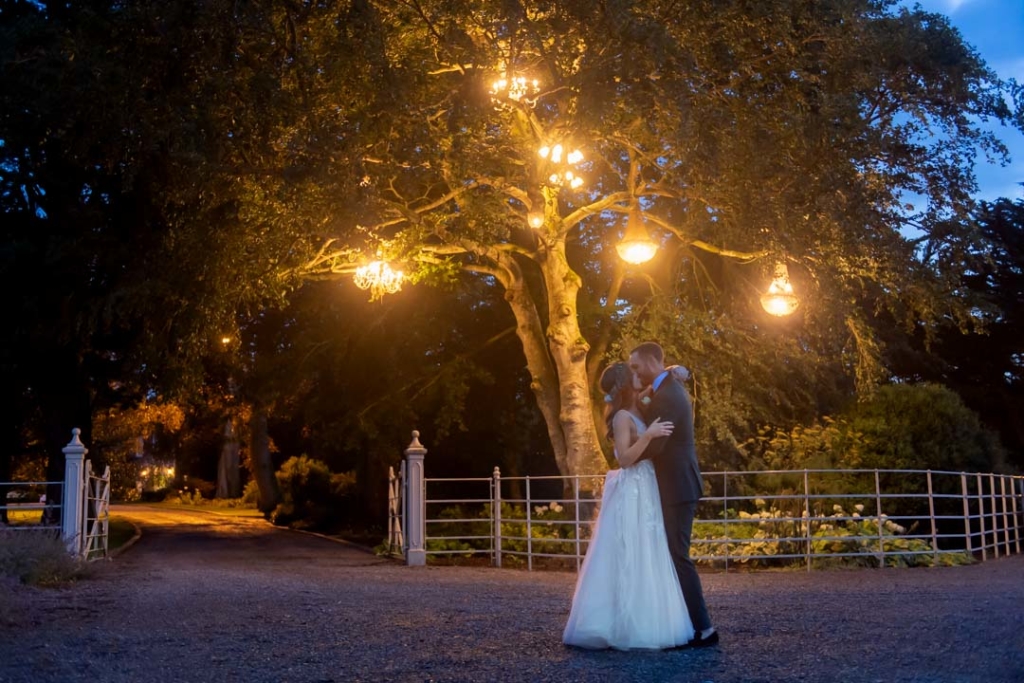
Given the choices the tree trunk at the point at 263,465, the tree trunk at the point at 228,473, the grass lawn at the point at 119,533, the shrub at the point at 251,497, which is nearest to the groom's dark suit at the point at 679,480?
the grass lawn at the point at 119,533

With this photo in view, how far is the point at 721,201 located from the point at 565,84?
9.48 ft

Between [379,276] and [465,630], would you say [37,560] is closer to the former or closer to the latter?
[465,630]

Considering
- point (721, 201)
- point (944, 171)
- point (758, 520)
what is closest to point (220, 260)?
point (721, 201)

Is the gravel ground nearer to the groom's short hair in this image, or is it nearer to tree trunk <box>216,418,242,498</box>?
the groom's short hair

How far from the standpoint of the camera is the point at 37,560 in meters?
11.6

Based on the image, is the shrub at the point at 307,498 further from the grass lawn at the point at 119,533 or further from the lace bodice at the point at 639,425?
the lace bodice at the point at 639,425

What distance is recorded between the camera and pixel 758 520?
48.5 ft

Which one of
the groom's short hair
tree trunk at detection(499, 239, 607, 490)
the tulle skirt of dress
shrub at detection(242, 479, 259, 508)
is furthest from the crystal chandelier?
shrub at detection(242, 479, 259, 508)

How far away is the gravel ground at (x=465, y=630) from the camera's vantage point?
19.6 feet

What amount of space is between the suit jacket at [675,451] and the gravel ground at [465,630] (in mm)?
1066

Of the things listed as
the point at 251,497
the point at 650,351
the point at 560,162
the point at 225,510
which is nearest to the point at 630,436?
the point at 650,351

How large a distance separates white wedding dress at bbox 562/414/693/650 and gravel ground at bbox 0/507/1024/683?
0.52 ft

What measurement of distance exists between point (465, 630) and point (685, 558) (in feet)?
6.38

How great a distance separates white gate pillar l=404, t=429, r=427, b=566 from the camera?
651 inches
